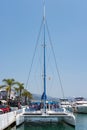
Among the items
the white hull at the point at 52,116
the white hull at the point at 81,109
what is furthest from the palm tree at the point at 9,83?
the white hull at the point at 52,116

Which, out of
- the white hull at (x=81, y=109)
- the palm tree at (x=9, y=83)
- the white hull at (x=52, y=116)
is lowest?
the white hull at (x=52, y=116)

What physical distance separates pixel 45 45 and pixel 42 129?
1115cm

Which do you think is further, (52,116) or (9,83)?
(9,83)

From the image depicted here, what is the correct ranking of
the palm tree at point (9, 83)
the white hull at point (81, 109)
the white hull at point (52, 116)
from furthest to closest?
the palm tree at point (9, 83), the white hull at point (81, 109), the white hull at point (52, 116)

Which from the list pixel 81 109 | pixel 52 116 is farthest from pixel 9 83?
pixel 52 116

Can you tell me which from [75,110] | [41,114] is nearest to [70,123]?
[41,114]

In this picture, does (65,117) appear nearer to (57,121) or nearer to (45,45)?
(57,121)

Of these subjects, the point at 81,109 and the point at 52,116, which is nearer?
the point at 52,116

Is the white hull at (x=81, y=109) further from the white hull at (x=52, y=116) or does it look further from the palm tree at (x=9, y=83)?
the white hull at (x=52, y=116)

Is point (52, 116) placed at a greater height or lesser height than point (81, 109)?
lesser

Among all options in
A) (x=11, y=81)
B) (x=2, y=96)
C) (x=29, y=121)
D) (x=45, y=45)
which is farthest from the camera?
(x=2, y=96)

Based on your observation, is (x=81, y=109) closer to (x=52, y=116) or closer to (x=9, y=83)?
(x=9, y=83)

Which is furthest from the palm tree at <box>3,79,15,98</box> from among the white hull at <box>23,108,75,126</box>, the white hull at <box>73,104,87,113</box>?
the white hull at <box>23,108,75,126</box>

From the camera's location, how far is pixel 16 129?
30969mm
